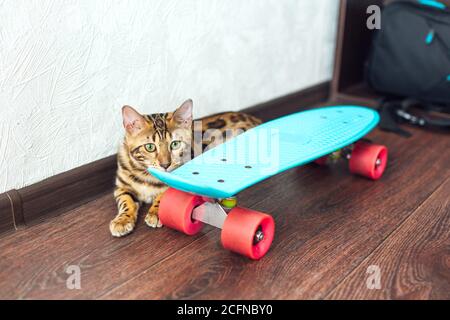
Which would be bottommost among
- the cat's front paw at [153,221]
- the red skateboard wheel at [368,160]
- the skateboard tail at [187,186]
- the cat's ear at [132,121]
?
the cat's front paw at [153,221]

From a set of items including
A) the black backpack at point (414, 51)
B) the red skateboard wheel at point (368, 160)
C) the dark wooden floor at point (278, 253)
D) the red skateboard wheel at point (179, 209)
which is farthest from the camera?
the black backpack at point (414, 51)

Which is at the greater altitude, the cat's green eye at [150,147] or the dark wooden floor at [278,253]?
the cat's green eye at [150,147]

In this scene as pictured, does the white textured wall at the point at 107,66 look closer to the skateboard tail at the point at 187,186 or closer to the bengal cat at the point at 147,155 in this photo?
the bengal cat at the point at 147,155

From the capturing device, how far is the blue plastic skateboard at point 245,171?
109 centimetres

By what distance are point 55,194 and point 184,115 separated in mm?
408

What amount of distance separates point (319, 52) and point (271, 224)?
4.19 feet

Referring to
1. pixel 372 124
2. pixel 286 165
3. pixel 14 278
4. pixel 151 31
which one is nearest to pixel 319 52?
pixel 372 124

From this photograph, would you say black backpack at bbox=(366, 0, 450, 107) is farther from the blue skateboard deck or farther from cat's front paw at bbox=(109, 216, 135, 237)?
cat's front paw at bbox=(109, 216, 135, 237)

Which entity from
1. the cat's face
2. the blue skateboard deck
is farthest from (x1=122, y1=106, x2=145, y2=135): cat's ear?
the blue skateboard deck

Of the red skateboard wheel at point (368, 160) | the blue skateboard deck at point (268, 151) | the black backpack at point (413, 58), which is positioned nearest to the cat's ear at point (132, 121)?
the blue skateboard deck at point (268, 151)

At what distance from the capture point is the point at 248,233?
1076 millimetres

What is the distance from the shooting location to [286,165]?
3.88ft

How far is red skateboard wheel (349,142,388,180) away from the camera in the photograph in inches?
59.6
